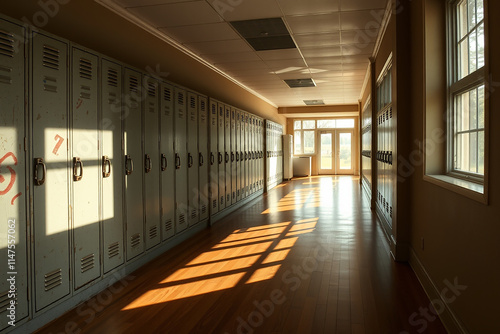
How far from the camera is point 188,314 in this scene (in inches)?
110

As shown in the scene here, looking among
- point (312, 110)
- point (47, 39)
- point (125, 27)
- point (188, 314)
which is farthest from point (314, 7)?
point (312, 110)

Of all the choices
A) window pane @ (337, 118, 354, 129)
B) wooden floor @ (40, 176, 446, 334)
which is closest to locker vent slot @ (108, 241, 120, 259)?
wooden floor @ (40, 176, 446, 334)

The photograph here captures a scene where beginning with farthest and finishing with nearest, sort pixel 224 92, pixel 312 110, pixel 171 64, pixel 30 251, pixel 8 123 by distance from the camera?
pixel 312 110 → pixel 224 92 → pixel 171 64 → pixel 30 251 → pixel 8 123

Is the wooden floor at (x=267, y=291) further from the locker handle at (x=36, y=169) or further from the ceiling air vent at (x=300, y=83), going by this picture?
the ceiling air vent at (x=300, y=83)

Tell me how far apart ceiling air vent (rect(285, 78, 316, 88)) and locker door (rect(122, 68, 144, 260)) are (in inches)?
211

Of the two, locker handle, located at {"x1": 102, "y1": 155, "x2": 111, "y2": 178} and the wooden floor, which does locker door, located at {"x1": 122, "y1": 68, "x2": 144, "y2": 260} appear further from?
the wooden floor

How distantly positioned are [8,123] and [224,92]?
18.8 feet

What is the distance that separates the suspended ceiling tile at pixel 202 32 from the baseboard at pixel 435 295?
3469mm

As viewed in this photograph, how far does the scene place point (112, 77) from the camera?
341 centimetres

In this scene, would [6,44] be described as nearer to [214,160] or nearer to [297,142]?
[214,160]

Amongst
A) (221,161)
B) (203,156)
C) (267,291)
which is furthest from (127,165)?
(221,161)

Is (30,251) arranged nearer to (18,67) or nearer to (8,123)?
(8,123)

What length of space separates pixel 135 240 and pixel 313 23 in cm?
333

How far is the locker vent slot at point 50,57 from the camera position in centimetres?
260
